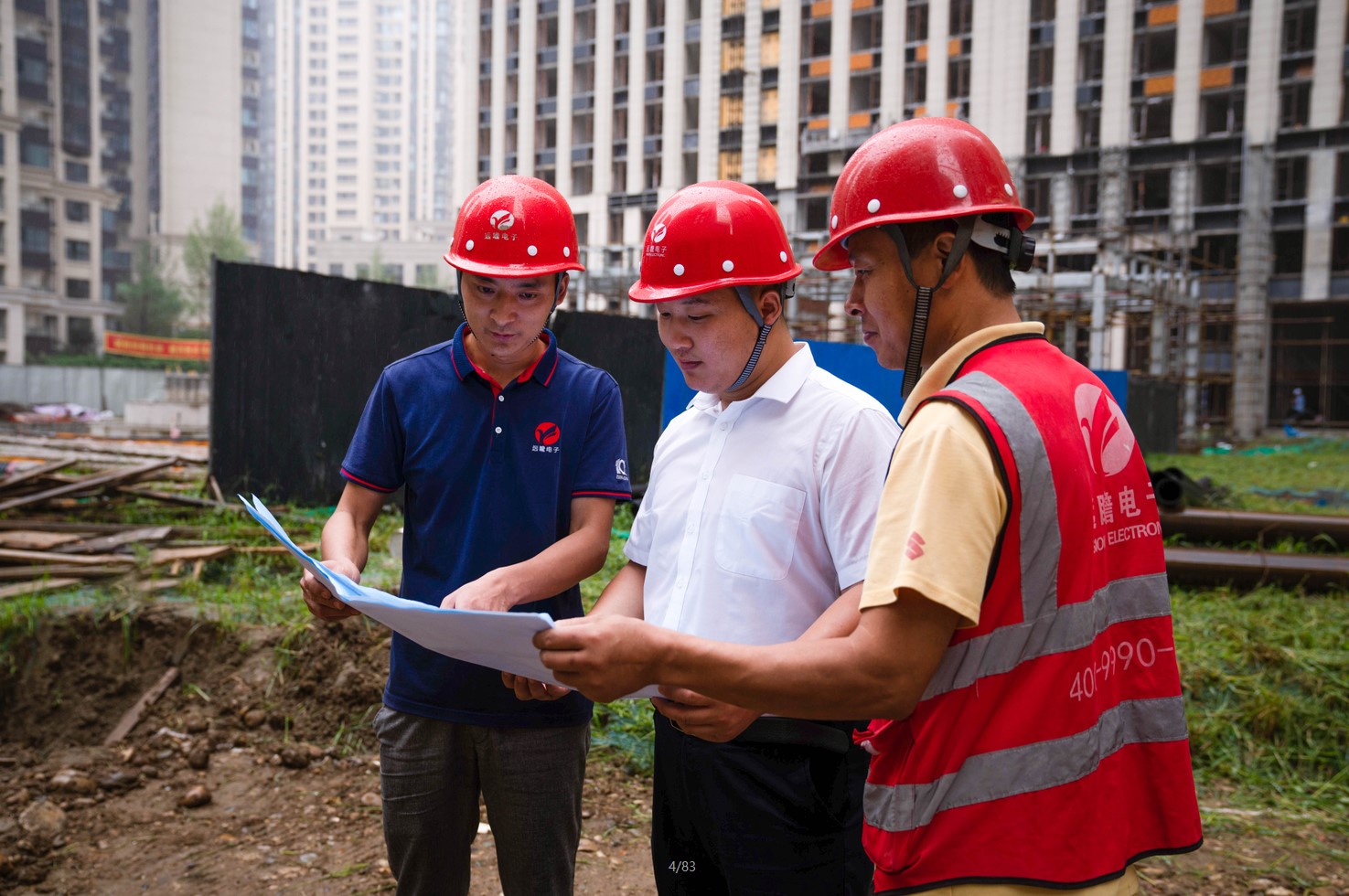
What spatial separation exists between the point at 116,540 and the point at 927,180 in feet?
23.2

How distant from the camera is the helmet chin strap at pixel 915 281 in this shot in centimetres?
148

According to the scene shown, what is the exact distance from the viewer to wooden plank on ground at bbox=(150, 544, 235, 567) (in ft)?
21.9

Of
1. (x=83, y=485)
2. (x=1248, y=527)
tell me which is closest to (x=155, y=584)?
(x=83, y=485)

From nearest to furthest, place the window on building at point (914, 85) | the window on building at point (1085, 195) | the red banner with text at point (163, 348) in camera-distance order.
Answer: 1. the window on building at point (1085, 195)
2. the window on building at point (914, 85)
3. the red banner with text at point (163, 348)

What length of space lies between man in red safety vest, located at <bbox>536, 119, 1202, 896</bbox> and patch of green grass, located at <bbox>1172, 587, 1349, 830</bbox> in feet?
12.6

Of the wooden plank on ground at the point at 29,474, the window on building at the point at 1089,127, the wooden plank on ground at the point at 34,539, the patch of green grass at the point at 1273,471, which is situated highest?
the window on building at the point at 1089,127

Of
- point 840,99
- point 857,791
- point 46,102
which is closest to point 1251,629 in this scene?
point 857,791

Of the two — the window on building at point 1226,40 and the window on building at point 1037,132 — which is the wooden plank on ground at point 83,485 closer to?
the window on building at point 1037,132

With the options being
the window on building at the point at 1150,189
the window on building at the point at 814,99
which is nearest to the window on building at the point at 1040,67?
the window on building at the point at 1150,189

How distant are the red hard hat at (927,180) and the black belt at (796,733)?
0.91 m

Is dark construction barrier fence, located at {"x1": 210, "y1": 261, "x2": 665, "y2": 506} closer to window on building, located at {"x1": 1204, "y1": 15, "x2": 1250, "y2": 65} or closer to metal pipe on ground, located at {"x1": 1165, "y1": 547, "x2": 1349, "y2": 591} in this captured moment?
metal pipe on ground, located at {"x1": 1165, "y1": 547, "x2": 1349, "y2": 591}

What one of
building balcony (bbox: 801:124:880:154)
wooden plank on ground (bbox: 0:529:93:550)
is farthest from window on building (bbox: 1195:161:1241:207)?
wooden plank on ground (bbox: 0:529:93:550)

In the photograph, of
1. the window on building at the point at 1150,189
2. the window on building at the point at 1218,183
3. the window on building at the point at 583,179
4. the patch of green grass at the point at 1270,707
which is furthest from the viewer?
the window on building at the point at 583,179

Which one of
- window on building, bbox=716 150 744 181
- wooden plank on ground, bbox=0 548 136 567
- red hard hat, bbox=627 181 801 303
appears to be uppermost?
window on building, bbox=716 150 744 181
